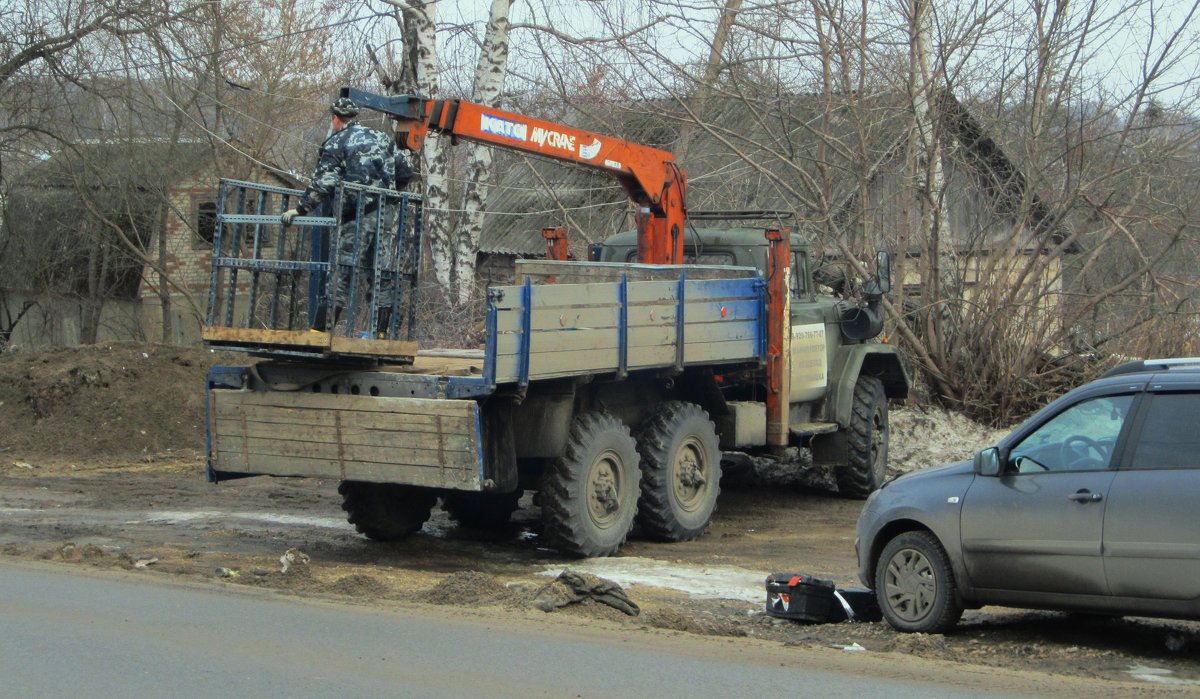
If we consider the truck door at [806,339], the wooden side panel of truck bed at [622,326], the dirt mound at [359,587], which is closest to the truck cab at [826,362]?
the truck door at [806,339]

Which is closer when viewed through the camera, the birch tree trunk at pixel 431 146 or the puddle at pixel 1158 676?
the puddle at pixel 1158 676

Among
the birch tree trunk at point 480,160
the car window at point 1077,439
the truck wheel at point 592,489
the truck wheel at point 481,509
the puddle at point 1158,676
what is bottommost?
the puddle at point 1158,676

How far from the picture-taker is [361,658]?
6.19m

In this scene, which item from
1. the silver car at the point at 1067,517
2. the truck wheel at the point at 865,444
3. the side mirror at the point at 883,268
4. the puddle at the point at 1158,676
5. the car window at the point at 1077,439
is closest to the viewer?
the puddle at the point at 1158,676

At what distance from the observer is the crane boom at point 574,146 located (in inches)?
372

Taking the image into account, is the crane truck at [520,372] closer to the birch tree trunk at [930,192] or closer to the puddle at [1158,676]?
the puddle at [1158,676]

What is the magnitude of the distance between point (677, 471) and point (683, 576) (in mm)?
1721

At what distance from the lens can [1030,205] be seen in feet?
51.7

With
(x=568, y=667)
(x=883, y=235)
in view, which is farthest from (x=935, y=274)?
(x=568, y=667)

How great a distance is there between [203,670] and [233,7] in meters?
19.2

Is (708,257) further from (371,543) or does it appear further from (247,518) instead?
(247,518)

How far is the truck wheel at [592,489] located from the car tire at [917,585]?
2.58 m

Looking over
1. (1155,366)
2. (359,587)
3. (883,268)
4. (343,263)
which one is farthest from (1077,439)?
(883,268)

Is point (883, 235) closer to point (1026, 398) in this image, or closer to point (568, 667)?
point (1026, 398)
